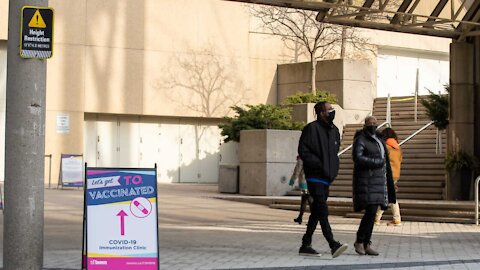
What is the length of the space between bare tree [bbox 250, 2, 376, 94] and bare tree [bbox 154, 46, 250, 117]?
216cm

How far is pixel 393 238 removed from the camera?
15.0 metres

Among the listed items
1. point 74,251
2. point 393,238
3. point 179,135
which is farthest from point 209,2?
point 74,251

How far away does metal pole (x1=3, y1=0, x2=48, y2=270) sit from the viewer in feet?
29.7

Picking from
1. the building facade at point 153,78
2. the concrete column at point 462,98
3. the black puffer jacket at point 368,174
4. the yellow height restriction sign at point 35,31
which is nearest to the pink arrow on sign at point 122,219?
the yellow height restriction sign at point 35,31

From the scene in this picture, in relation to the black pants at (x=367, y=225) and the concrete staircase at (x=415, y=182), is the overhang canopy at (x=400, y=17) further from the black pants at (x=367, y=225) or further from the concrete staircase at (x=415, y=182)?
the black pants at (x=367, y=225)

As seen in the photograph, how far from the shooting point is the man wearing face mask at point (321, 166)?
1137 cm

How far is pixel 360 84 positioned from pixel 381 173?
21877 millimetres

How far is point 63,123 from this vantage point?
3306 centimetres

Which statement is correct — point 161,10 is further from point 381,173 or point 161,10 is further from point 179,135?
point 381,173

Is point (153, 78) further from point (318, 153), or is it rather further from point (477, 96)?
point (318, 153)

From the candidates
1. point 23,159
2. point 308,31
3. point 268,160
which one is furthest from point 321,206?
point 308,31

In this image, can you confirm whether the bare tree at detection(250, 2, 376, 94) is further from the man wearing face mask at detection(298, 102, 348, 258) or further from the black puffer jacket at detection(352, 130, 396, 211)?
the man wearing face mask at detection(298, 102, 348, 258)

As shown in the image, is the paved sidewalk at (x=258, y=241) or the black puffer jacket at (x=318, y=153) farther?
the black puffer jacket at (x=318, y=153)

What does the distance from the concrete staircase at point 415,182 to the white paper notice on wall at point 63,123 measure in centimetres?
948
